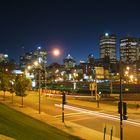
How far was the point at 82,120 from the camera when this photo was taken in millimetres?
38656

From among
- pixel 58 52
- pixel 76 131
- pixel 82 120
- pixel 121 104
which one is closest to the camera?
pixel 121 104

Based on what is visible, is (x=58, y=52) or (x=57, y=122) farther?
(x=58, y=52)

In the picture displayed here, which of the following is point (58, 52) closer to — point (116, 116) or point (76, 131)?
point (116, 116)

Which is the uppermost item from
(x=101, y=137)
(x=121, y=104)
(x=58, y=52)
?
(x=58, y=52)

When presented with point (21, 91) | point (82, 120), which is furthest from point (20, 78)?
point (82, 120)

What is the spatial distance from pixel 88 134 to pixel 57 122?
23.8 ft

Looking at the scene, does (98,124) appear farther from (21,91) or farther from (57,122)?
(21,91)

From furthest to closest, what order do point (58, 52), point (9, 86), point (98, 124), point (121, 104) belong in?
point (9, 86) → point (58, 52) → point (98, 124) → point (121, 104)

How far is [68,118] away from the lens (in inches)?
1596

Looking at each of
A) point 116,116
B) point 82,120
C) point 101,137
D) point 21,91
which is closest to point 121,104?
point 101,137

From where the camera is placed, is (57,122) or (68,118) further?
(68,118)

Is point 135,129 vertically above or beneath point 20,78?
beneath

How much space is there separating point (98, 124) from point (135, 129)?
170 inches

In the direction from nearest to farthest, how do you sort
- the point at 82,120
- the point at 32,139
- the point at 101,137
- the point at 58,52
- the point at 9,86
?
the point at 32,139
the point at 101,137
the point at 82,120
the point at 58,52
the point at 9,86
